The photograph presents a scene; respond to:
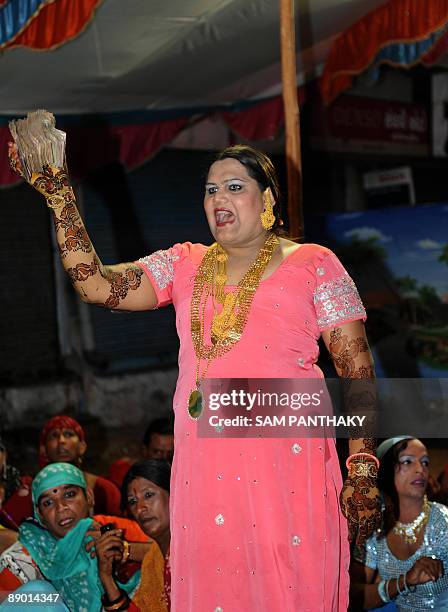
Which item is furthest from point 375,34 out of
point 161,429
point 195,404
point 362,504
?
point 362,504

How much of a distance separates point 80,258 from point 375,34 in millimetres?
3942

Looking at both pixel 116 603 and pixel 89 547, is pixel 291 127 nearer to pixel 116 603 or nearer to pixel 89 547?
pixel 89 547

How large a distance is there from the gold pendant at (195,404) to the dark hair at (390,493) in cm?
141

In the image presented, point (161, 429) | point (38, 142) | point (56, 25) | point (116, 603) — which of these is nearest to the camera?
point (38, 142)

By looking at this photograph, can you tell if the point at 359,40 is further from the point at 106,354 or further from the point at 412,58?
the point at 106,354

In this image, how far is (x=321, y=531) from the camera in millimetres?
2203

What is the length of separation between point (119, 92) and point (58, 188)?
4163 mm

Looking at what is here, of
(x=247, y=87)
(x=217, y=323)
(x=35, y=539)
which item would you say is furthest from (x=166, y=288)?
(x=247, y=87)

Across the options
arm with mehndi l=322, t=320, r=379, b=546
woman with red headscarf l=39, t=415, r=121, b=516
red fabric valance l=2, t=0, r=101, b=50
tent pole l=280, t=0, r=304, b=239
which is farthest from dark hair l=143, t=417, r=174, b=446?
arm with mehndi l=322, t=320, r=379, b=546

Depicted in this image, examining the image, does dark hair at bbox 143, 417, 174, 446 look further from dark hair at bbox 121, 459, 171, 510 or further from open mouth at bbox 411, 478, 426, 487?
open mouth at bbox 411, 478, 426, 487

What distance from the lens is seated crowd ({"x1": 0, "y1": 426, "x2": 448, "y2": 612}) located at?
3203 millimetres

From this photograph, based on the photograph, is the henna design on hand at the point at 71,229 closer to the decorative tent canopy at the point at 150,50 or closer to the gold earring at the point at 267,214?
the gold earring at the point at 267,214

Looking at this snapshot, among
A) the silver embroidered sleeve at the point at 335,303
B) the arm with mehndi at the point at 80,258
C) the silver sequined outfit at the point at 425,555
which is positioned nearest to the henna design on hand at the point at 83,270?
the arm with mehndi at the point at 80,258

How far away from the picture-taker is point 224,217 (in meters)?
2.26
